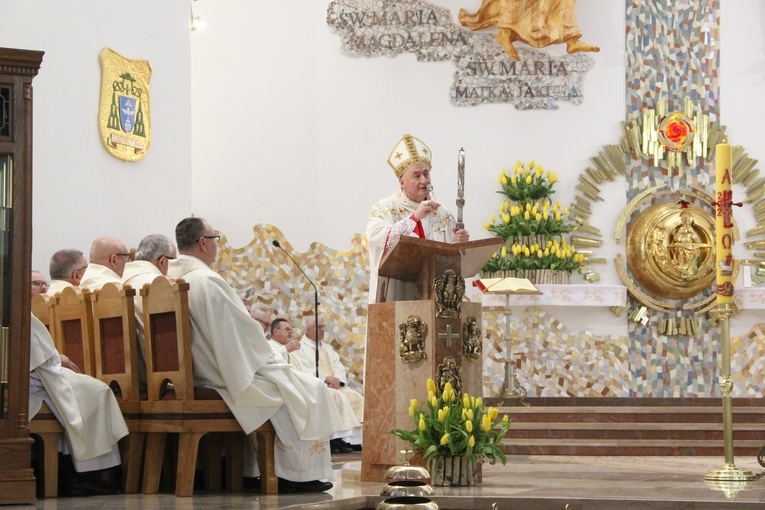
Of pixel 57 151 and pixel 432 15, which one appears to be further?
pixel 432 15

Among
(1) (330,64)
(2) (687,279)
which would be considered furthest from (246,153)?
(2) (687,279)

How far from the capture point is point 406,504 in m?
3.30

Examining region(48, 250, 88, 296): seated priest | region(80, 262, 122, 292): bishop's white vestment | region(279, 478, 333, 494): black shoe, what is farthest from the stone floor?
region(48, 250, 88, 296): seated priest

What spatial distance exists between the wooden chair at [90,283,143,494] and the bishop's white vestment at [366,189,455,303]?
60.4 inches

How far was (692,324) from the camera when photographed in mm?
12680

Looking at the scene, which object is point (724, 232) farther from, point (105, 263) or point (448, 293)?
point (105, 263)

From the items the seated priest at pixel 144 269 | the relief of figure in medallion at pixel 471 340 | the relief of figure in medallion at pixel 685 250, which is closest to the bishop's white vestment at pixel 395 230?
the relief of figure in medallion at pixel 471 340

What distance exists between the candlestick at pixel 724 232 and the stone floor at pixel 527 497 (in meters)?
1.08

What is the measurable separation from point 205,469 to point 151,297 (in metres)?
1.04

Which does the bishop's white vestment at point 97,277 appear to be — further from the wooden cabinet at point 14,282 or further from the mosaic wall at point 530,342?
the mosaic wall at point 530,342

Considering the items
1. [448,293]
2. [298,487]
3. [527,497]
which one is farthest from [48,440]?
[527,497]

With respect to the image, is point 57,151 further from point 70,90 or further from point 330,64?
point 330,64

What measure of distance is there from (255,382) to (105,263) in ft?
6.09

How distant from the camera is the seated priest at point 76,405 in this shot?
5809 mm
